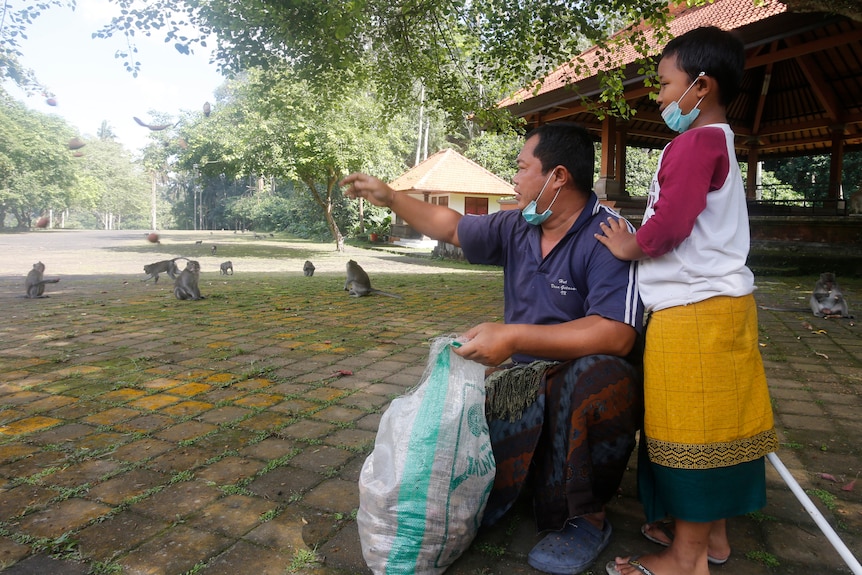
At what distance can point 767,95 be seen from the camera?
14.2 meters

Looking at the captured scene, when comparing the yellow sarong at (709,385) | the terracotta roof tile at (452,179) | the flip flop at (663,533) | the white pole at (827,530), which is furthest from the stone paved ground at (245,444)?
the terracotta roof tile at (452,179)

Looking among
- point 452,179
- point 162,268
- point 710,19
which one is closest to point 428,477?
point 162,268

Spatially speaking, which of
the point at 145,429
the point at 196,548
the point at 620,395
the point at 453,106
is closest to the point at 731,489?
the point at 620,395

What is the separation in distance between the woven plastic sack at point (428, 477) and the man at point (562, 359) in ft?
0.45

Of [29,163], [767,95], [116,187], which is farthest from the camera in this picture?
Result: [116,187]

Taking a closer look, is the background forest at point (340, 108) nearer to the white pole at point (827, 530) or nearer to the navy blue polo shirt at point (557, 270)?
the navy blue polo shirt at point (557, 270)

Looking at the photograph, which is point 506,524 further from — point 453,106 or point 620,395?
point 453,106

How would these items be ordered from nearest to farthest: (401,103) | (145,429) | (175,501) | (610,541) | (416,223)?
(610,541) → (175,501) → (416,223) → (145,429) → (401,103)

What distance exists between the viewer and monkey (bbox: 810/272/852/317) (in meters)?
6.42

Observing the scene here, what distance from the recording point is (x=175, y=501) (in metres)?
2.25

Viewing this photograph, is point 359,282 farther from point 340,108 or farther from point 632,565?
point 632,565

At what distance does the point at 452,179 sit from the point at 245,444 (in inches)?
943

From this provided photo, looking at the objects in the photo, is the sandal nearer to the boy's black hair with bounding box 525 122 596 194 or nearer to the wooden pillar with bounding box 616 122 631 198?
the boy's black hair with bounding box 525 122 596 194

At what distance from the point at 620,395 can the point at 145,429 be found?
2.44 metres
